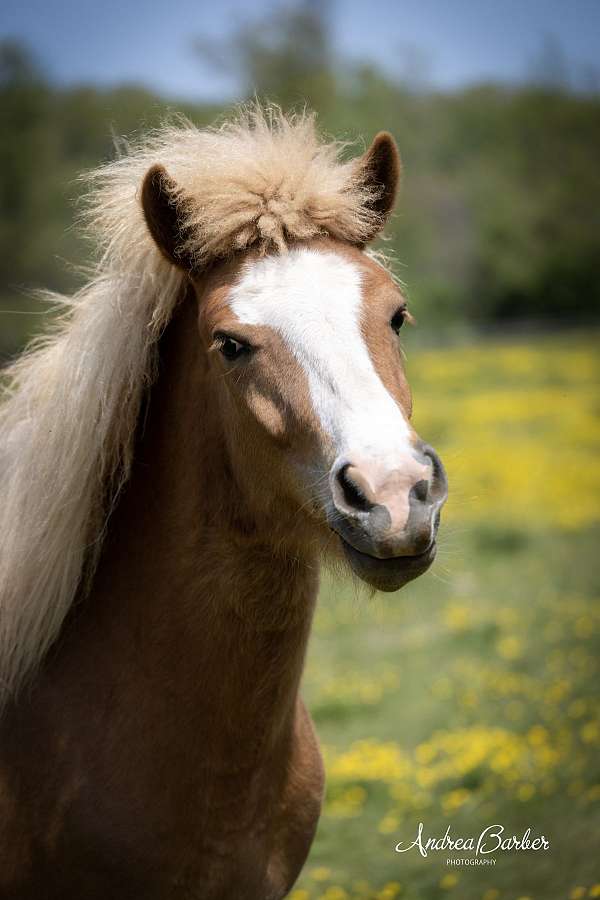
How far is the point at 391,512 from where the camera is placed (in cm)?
182

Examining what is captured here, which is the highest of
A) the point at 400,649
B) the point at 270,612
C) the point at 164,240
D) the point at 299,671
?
the point at 164,240

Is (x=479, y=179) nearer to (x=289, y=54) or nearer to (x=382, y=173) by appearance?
(x=289, y=54)

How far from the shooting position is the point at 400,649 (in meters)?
7.43

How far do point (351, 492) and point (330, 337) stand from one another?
0.42 m

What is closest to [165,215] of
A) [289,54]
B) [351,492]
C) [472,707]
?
[351,492]

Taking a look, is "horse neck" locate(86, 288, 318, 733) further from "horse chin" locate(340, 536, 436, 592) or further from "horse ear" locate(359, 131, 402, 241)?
"horse ear" locate(359, 131, 402, 241)

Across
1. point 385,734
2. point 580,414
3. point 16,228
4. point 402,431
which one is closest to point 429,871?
point 385,734

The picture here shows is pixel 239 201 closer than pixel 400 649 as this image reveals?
Yes

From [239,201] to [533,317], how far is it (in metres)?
35.7

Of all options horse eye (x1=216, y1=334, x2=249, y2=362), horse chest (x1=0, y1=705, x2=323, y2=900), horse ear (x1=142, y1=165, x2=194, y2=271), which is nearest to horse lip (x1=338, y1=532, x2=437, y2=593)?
horse eye (x1=216, y1=334, x2=249, y2=362)

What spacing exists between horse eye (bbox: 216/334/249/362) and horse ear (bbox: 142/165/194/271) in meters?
0.32

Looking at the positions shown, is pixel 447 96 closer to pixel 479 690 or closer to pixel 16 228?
pixel 16 228

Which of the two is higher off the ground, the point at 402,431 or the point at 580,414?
the point at 402,431

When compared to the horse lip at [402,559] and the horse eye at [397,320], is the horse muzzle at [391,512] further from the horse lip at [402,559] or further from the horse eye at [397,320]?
the horse eye at [397,320]
